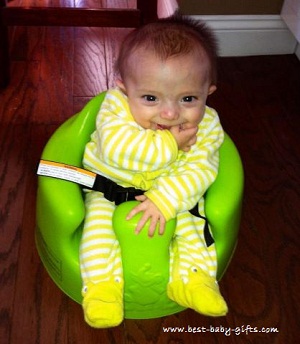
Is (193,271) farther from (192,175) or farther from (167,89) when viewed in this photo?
(167,89)

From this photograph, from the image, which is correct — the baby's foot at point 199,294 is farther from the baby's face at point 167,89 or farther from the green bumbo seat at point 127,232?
the baby's face at point 167,89

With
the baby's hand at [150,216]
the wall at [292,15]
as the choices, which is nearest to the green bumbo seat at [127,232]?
the baby's hand at [150,216]

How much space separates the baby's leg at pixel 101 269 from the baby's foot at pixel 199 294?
116 mm

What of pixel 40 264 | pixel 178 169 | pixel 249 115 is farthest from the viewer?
pixel 249 115

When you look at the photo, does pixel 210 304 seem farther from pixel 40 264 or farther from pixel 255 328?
pixel 40 264

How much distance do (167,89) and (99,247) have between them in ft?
1.15

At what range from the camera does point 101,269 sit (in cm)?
105

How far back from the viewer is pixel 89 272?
1.05 metres

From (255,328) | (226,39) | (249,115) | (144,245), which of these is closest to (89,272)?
(144,245)

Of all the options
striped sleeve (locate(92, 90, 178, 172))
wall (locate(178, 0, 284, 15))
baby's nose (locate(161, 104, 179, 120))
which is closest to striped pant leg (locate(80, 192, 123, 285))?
striped sleeve (locate(92, 90, 178, 172))

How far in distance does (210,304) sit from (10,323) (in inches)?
17.0

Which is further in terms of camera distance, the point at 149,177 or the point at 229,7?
the point at 229,7

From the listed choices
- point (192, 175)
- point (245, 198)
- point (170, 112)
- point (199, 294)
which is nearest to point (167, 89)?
point (170, 112)

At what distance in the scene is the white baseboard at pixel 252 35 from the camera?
194 cm
